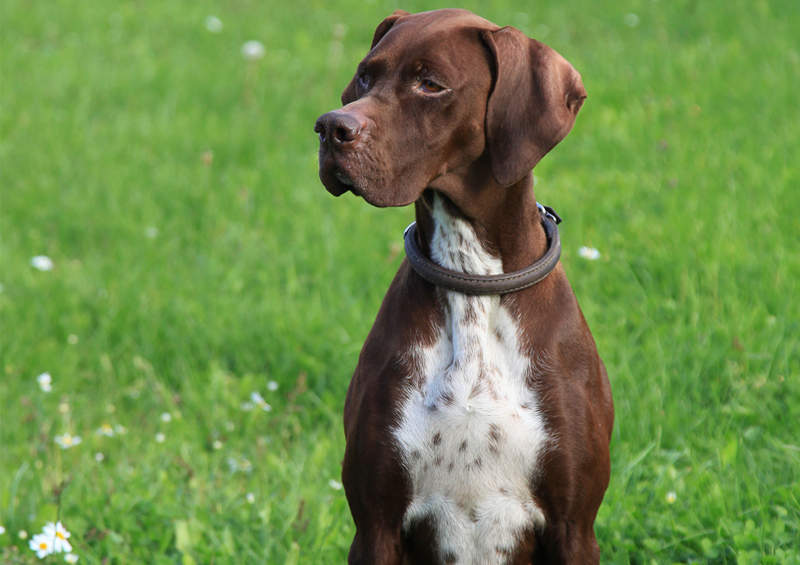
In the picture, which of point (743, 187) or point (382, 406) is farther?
point (743, 187)

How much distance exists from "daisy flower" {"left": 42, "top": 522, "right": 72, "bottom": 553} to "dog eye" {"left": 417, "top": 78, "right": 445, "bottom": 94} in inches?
71.6

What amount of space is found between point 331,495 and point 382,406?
50.8 inches

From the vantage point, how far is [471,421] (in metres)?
2.70

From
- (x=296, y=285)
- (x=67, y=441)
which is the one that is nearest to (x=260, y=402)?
(x=67, y=441)

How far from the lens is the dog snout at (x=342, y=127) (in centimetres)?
244

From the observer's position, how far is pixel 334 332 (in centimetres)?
488

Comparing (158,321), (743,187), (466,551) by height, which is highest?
(466,551)

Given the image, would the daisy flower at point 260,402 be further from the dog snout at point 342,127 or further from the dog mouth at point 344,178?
the dog snout at point 342,127

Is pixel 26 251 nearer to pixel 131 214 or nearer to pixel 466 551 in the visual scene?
pixel 131 214

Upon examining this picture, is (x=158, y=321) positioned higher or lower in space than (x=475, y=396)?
lower

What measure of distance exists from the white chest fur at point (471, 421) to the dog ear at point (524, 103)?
0.26 meters

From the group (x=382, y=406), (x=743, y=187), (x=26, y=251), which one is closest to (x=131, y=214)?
(x=26, y=251)

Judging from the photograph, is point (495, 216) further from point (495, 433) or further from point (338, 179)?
point (495, 433)

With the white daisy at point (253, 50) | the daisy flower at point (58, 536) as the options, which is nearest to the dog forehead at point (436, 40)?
the daisy flower at point (58, 536)
